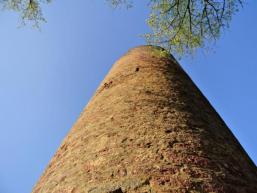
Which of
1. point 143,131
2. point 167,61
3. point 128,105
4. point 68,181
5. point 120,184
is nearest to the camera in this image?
point 120,184

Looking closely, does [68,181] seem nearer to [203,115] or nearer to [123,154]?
[123,154]

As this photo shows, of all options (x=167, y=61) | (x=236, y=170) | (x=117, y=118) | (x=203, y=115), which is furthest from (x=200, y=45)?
(x=236, y=170)

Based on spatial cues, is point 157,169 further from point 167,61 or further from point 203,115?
point 167,61

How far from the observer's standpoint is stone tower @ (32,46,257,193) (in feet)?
9.92

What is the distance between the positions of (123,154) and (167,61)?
3938 millimetres

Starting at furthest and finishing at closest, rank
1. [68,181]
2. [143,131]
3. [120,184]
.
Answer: [143,131], [68,181], [120,184]

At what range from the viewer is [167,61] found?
23.1 ft

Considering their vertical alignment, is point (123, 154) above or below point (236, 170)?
above

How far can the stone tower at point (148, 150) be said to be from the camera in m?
3.02

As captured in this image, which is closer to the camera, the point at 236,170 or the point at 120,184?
the point at 120,184

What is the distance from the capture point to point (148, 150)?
3391 mm

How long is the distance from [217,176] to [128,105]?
1.59 metres

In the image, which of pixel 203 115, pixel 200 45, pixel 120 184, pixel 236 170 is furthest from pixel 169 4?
pixel 120 184

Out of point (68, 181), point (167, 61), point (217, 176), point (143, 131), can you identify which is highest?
point (167, 61)
